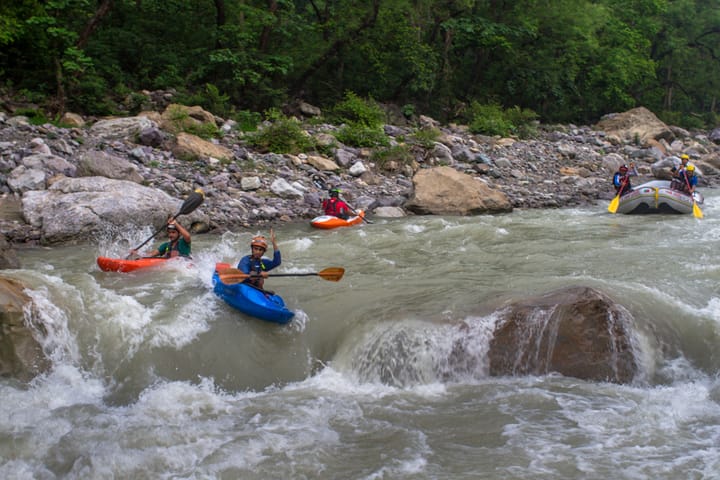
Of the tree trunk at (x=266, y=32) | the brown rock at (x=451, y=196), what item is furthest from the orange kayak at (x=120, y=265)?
the tree trunk at (x=266, y=32)

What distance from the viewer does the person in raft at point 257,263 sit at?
243 inches

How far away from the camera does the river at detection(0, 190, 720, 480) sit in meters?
3.97

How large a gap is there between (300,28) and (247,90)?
2.40 meters

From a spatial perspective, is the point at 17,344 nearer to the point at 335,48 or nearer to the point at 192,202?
the point at 192,202

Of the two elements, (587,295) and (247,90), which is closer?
(587,295)

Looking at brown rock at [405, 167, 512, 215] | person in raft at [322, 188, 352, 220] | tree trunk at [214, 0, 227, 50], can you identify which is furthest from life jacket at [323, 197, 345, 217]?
tree trunk at [214, 0, 227, 50]

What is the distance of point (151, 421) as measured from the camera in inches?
177

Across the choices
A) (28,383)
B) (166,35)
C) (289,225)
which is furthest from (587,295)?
(166,35)

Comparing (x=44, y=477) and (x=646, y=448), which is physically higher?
(x=646, y=448)

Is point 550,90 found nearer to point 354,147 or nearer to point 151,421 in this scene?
point 354,147

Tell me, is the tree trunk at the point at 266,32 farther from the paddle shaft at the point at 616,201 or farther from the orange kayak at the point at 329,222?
the paddle shaft at the point at 616,201

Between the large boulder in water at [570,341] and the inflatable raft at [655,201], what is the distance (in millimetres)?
7840

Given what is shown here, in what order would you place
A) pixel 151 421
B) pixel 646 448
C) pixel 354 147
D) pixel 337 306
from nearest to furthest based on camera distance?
1. pixel 646 448
2. pixel 151 421
3. pixel 337 306
4. pixel 354 147

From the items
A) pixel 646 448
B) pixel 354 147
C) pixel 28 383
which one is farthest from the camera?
pixel 354 147
